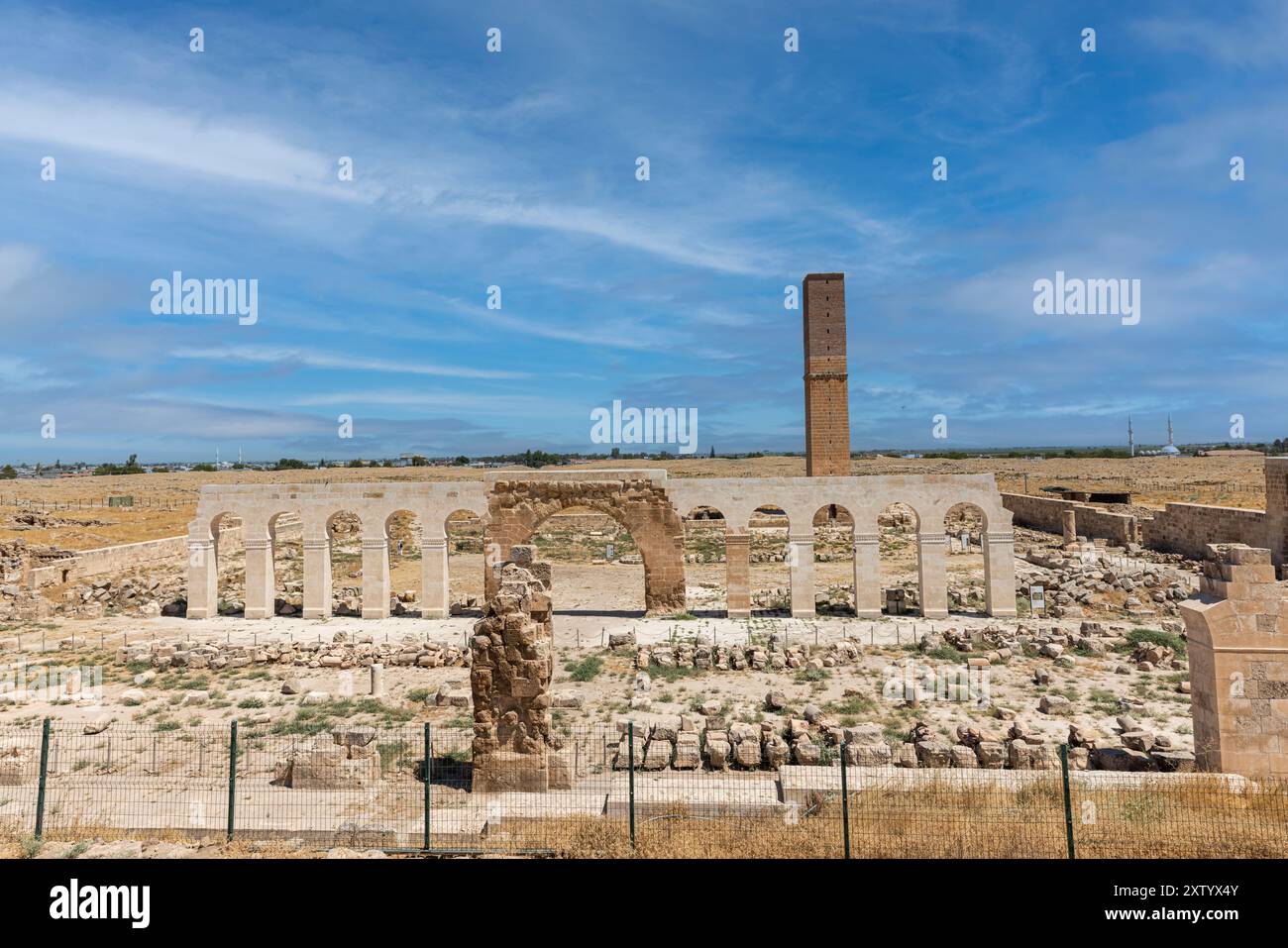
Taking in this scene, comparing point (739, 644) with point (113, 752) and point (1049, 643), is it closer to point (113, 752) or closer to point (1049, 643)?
point (1049, 643)

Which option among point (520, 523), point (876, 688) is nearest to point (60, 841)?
point (876, 688)

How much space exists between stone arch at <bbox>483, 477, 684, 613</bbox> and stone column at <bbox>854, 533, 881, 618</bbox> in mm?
5102

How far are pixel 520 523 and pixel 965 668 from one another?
12566mm

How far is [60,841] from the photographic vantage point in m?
7.46

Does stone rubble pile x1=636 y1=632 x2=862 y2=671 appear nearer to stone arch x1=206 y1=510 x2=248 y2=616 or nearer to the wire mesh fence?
the wire mesh fence

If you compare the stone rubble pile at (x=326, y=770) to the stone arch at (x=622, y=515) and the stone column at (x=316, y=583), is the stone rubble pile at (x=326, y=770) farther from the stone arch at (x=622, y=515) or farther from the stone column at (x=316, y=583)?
the stone column at (x=316, y=583)

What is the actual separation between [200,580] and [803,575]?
1851 cm

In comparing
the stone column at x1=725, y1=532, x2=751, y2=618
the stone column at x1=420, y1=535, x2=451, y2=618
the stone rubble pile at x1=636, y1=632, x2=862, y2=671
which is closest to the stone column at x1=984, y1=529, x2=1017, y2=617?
the stone rubble pile at x1=636, y1=632, x2=862, y2=671

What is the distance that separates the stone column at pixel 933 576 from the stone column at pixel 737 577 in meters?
4.97

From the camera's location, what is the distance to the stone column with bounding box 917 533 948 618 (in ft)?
68.5

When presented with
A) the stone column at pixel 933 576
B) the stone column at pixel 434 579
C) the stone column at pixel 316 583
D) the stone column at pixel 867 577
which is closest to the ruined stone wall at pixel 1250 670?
the stone column at pixel 933 576

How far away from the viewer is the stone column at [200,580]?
22.7m
